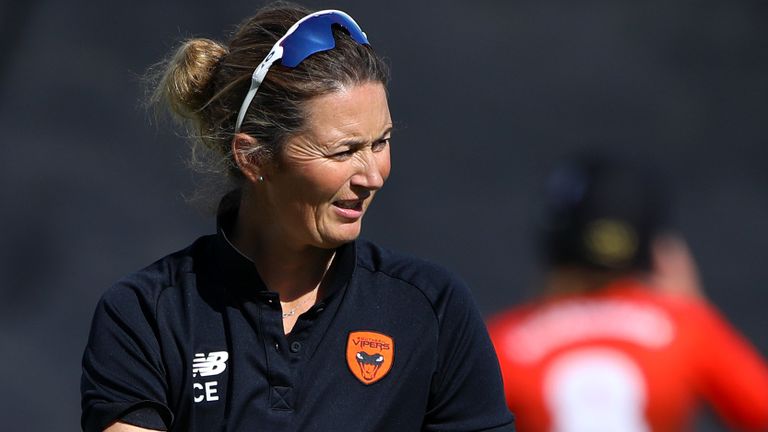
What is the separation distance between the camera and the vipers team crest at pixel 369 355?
2.27 metres

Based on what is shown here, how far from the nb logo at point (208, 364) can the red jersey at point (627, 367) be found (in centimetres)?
123

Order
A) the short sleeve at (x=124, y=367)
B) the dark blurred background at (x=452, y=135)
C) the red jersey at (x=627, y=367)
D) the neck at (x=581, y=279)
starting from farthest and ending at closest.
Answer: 1. the dark blurred background at (x=452, y=135)
2. the neck at (x=581, y=279)
3. the red jersey at (x=627, y=367)
4. the short sleeve at (x=124, y=367)

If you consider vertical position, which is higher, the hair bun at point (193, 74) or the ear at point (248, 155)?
the hair bun at point (193, 74)

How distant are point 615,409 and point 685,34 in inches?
137

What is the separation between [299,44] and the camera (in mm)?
2268

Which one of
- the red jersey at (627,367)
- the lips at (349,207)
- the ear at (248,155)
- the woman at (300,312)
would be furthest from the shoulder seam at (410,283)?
the red jersey at (627,367)

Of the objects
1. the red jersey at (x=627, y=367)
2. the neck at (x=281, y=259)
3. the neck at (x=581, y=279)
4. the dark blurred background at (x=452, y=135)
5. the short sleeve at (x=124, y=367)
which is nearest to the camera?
the short sleeve at (x=124, y=367)

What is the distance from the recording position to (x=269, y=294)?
2322mm

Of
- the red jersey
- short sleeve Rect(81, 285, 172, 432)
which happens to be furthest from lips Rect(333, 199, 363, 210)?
the red jersey

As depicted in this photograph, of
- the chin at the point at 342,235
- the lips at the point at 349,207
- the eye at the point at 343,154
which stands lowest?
the chin at the point at 342,235

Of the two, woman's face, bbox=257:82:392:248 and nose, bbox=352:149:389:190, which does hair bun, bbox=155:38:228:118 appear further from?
nose, bbox=352:149:389:190

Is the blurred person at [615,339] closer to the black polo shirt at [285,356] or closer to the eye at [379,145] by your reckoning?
the black polo shirt at [285,356]

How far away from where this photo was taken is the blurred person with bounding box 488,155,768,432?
328cm

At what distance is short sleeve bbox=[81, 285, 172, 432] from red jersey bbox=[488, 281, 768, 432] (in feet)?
4.20
